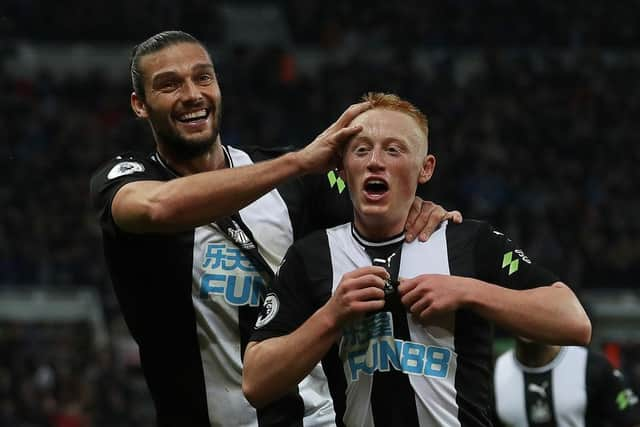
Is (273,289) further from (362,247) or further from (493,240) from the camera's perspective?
(493,240)

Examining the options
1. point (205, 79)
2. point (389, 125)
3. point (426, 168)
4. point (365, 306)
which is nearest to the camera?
point (365, 306)

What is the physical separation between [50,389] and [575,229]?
8989mm

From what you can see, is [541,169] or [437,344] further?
[541,169]

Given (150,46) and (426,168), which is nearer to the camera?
(426,168)

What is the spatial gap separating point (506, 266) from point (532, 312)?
0.20 meters

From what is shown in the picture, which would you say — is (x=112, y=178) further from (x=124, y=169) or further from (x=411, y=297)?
(x=411, y=297)

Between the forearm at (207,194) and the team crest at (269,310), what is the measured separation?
12.2 inches

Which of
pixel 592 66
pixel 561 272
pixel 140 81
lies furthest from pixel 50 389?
pixel 592 66

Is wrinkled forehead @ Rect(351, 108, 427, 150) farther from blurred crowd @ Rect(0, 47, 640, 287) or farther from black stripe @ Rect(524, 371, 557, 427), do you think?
blurred crowd @ Rect(0, 47, 640, 287)

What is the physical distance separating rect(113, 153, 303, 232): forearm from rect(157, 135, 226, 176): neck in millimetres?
406

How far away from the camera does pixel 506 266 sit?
3188 mm

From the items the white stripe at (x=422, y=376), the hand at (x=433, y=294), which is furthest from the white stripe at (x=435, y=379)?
the hand at (x=433, y=294)

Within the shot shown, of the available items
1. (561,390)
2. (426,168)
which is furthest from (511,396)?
(426,168)

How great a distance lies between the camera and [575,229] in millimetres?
18422
